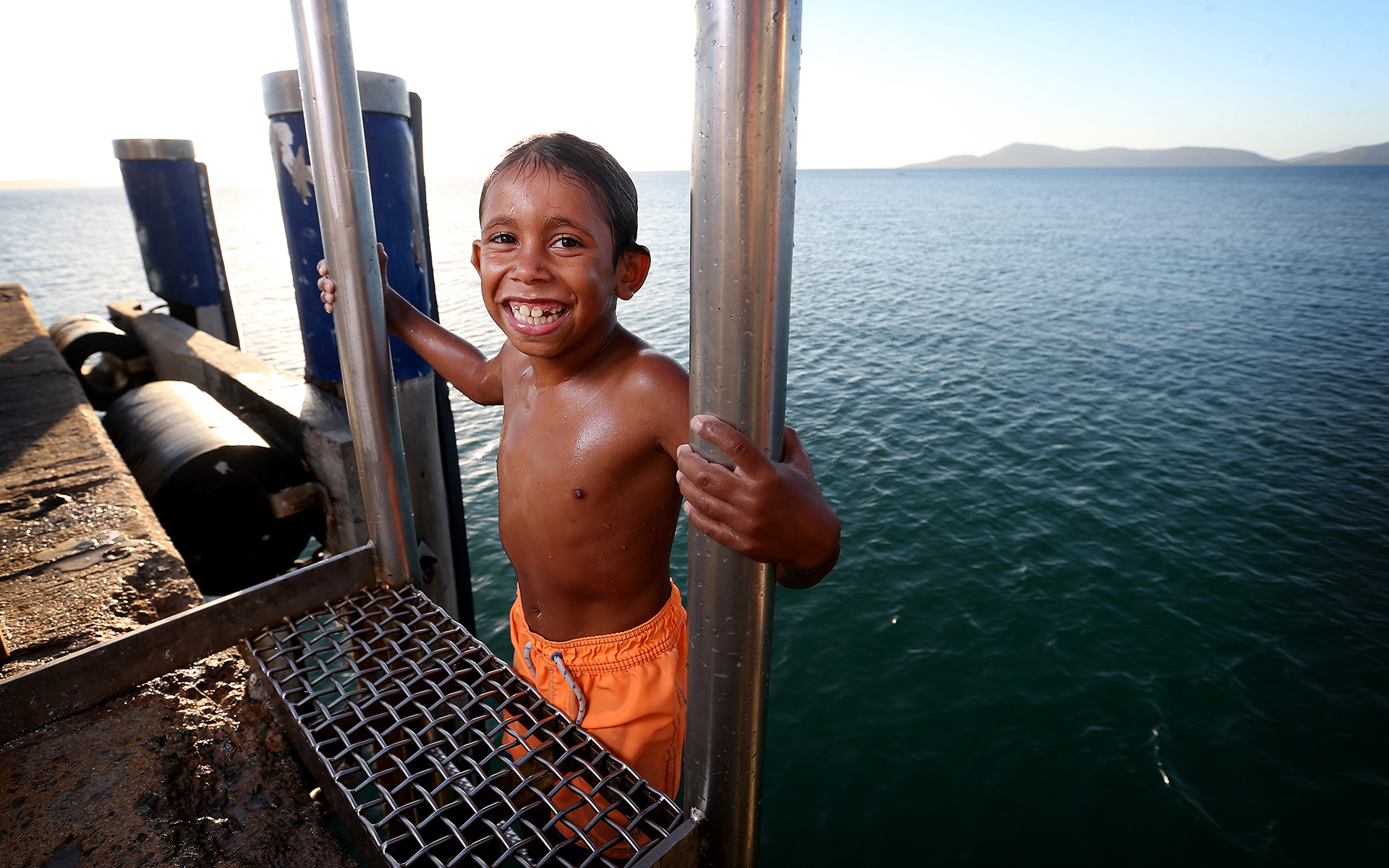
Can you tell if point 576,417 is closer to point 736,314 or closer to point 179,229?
point 736,314

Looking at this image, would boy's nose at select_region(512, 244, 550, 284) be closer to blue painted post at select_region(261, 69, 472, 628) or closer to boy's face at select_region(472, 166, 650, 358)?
boy's face at select_region(472, 166, 650, 358)

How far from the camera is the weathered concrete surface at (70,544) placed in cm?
244

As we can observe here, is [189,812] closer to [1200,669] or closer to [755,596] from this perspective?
[755,596]

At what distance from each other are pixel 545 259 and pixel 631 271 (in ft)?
0.86

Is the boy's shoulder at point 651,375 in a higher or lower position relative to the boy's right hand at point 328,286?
lower

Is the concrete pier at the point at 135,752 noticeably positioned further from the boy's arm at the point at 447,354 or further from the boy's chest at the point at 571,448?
the boy's arm at the point at 447,354

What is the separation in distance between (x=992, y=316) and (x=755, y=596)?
65.2ft

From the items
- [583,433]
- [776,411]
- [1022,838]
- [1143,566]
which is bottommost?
[1022,838]

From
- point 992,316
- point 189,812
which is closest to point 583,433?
point 189,812

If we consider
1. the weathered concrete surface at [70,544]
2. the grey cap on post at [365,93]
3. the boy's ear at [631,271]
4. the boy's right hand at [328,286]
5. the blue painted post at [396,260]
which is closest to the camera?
the boy's ear at [631,271]

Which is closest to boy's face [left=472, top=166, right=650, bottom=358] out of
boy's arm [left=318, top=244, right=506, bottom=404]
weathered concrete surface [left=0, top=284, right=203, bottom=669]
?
boy's arm [left=318, top=244, right=506, bottom=404]

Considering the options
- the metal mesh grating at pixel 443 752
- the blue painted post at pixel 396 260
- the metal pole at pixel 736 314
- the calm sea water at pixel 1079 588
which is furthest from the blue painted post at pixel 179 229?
the metal pole at pixel 736 314

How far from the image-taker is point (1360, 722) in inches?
238

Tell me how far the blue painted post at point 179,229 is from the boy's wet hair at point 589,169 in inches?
318
